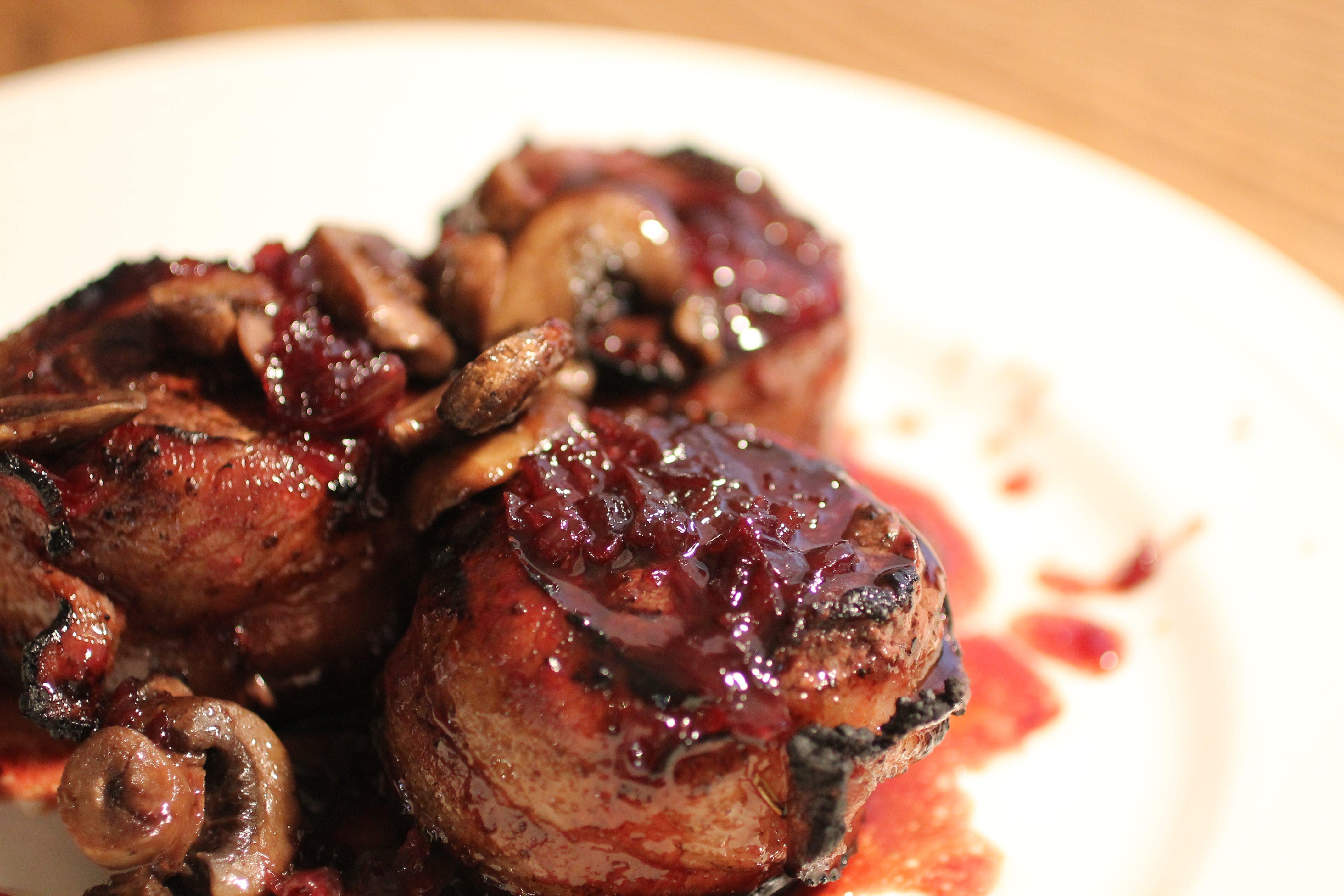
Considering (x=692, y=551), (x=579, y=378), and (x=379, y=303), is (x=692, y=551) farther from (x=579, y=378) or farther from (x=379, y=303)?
(x=379, y=303)

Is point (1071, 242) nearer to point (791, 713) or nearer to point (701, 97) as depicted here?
point (701, 97)

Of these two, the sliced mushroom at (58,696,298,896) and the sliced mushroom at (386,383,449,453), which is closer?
the sliced mushroom at (58,696,298,896)

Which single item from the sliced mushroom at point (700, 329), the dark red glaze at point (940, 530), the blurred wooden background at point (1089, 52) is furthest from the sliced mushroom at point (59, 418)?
the blurred wooden background at point (1089, 52)

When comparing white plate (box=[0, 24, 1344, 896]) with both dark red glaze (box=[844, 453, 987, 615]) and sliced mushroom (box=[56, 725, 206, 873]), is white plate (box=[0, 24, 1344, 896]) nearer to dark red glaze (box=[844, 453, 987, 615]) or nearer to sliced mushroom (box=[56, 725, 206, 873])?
dark red glaze (box=[844, 453, 987, 615])

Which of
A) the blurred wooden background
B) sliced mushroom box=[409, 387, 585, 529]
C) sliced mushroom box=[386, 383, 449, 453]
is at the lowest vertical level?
A: the blurred wooden background

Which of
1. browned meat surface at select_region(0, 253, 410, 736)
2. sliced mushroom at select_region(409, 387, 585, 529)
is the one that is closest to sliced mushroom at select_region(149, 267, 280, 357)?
browned meat surface at select_region(0, 253, 410, 736)

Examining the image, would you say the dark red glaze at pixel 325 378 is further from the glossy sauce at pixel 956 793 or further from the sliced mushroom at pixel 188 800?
the glossy sauce at pixel 956 793

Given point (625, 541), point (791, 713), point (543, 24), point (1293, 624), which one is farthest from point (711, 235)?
point (543, 24)

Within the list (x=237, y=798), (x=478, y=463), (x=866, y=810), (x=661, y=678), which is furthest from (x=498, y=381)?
(x=866, y=810)
